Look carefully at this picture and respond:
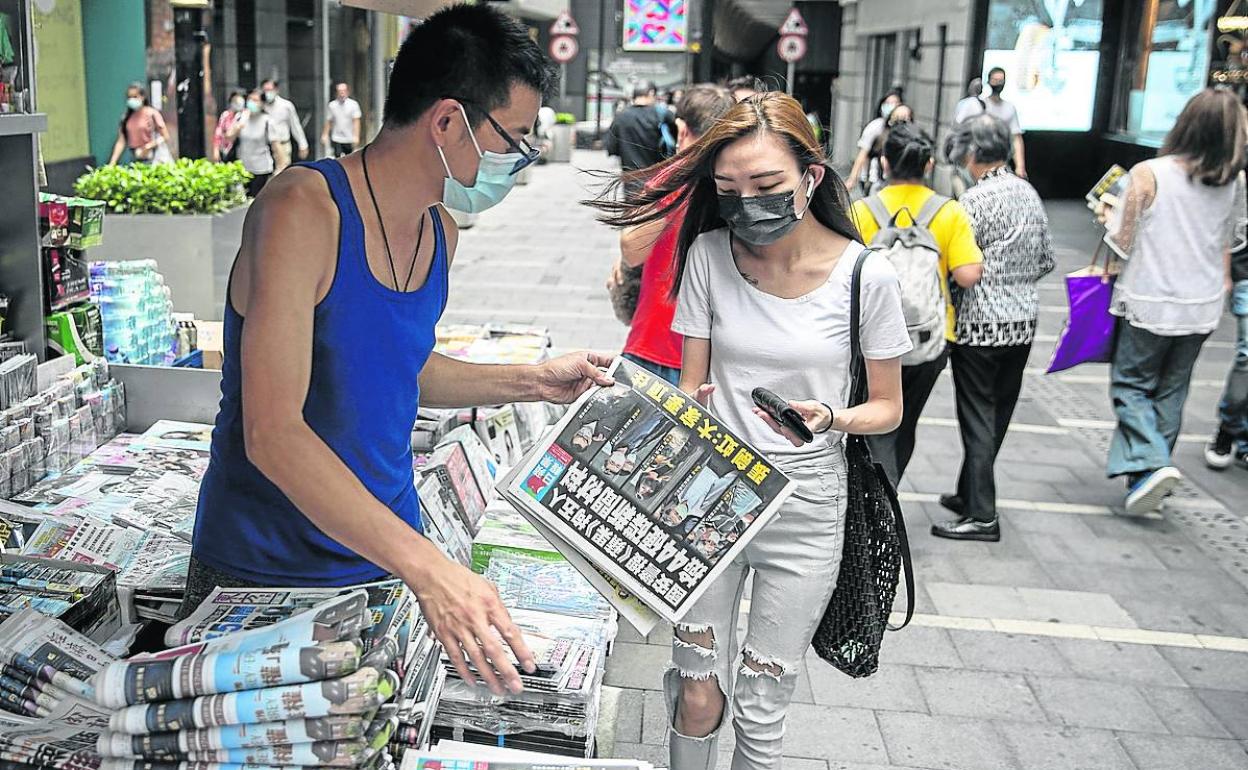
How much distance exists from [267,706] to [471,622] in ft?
0.94

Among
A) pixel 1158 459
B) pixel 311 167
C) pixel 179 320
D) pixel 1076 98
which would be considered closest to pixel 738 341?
pixel 311 167

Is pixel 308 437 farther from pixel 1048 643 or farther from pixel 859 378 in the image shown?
pixel 1048 643

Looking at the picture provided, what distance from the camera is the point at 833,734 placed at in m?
3.83

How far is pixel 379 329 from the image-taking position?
204 centimetres

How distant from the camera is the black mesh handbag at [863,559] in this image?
2.80 meters

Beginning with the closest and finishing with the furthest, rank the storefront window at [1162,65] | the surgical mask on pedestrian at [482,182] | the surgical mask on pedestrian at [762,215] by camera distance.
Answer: the surgical mask on pedestrian at [482,182], the surgical mask on pedestrian at [762,215], the storefront window at [1162,65]

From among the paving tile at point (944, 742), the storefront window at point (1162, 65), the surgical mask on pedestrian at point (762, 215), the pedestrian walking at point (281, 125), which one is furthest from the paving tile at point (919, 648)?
the storefront window at point (1162, 65)

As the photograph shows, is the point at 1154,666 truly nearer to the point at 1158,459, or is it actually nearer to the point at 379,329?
the point at 1158,459

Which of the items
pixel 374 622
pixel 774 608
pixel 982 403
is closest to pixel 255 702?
pixel 374 622

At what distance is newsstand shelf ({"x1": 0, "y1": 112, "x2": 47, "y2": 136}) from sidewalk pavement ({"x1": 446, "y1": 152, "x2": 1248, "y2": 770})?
160 centimetres

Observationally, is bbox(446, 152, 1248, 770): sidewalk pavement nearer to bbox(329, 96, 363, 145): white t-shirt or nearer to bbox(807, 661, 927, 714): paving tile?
bbox(807, 661, 927, 714): paving tile

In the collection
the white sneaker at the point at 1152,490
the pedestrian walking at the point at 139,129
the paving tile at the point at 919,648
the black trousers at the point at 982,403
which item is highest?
the pedestrian walking at the point at 139,129

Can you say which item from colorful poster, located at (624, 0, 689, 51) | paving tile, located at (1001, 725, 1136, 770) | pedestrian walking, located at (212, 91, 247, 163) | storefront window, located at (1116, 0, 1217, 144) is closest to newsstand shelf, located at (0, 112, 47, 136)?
paving tile, located at (1001, 725, 1136, 770)

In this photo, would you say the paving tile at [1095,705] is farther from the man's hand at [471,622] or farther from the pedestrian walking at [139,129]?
the pedestrian walking at [139,129]
